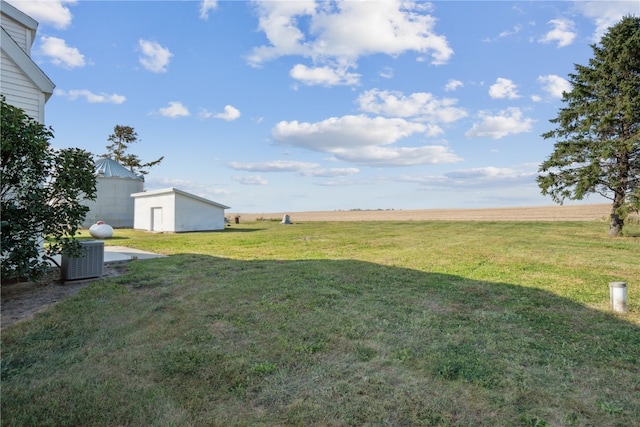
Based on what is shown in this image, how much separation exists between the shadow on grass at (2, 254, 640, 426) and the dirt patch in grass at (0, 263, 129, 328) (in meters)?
0.39

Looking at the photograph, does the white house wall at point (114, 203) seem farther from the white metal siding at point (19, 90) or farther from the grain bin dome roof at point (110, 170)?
the white metal siding at point (19, 90)

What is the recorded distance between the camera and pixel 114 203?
25.8m

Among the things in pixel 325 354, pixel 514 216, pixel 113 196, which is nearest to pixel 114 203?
pixel 113 196

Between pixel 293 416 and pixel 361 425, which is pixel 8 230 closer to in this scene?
pixel 293 416

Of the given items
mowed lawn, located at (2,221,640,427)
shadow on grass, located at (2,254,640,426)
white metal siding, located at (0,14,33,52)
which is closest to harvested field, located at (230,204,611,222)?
mowed lawn, located at (2,221,640,427)

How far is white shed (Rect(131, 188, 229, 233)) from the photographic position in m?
21.2

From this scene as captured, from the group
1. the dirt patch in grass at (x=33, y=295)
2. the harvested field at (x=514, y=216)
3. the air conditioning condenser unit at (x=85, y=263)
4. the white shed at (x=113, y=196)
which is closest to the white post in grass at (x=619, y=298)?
the dirt patch in grass at (x=33, y=295)

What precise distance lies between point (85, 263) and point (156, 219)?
16.8 m

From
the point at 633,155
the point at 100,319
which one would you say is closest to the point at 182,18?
the point at 100,319

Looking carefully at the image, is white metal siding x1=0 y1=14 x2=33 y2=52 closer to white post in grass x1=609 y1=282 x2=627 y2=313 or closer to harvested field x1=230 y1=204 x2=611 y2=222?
white post in grass x1=609 y1=282 x2=627 y2=313

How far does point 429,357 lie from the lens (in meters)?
3.44

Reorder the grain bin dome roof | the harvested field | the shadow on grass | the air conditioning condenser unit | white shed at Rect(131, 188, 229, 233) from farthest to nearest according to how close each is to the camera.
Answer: the harvested field
the grain bin dome roof
white shed at Rect(131, 188, 229, 233)
the air conditioning condenser unit
the shadow on grass

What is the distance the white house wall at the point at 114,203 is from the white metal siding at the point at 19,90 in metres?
19.0

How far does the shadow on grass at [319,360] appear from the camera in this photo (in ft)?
8.44
